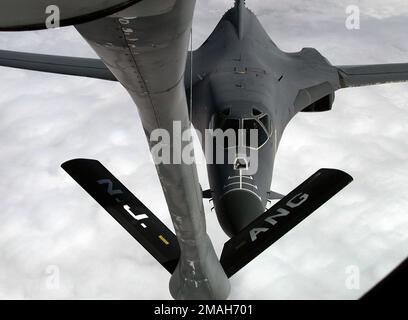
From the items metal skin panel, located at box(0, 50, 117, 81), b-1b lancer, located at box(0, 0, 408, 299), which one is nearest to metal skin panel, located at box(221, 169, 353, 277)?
b-1b lancer, located at box(0, 0, 408, 299)

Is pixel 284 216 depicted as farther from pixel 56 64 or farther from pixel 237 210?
pixel 56 64

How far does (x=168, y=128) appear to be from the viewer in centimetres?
467

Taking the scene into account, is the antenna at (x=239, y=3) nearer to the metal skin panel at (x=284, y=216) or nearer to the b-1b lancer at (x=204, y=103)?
the b-1b lancer at (x=204, y=103)

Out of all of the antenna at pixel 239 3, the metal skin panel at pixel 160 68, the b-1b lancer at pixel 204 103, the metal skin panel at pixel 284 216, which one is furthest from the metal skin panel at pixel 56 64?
the metal skin panel at pixel 160 68

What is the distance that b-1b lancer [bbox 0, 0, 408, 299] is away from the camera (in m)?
3.25

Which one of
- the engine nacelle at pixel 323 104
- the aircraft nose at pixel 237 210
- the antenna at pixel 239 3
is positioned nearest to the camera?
the aircraft nose at pixel 237 210

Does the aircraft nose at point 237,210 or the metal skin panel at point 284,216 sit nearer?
the metal skin panel at point 284,216

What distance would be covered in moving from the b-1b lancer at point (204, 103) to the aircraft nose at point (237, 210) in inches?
1.0

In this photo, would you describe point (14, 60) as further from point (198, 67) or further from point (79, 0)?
point (79, 0)

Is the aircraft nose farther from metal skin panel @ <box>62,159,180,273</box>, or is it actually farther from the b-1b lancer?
metal skin panel @ <box>62,159,180,273</box>

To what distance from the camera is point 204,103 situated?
1388 centimetres

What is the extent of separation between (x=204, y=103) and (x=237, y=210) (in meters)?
4.30

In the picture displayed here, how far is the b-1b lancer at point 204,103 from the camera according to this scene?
3.25 meters

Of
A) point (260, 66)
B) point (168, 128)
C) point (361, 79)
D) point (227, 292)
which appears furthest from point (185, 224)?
point (361, 79)
